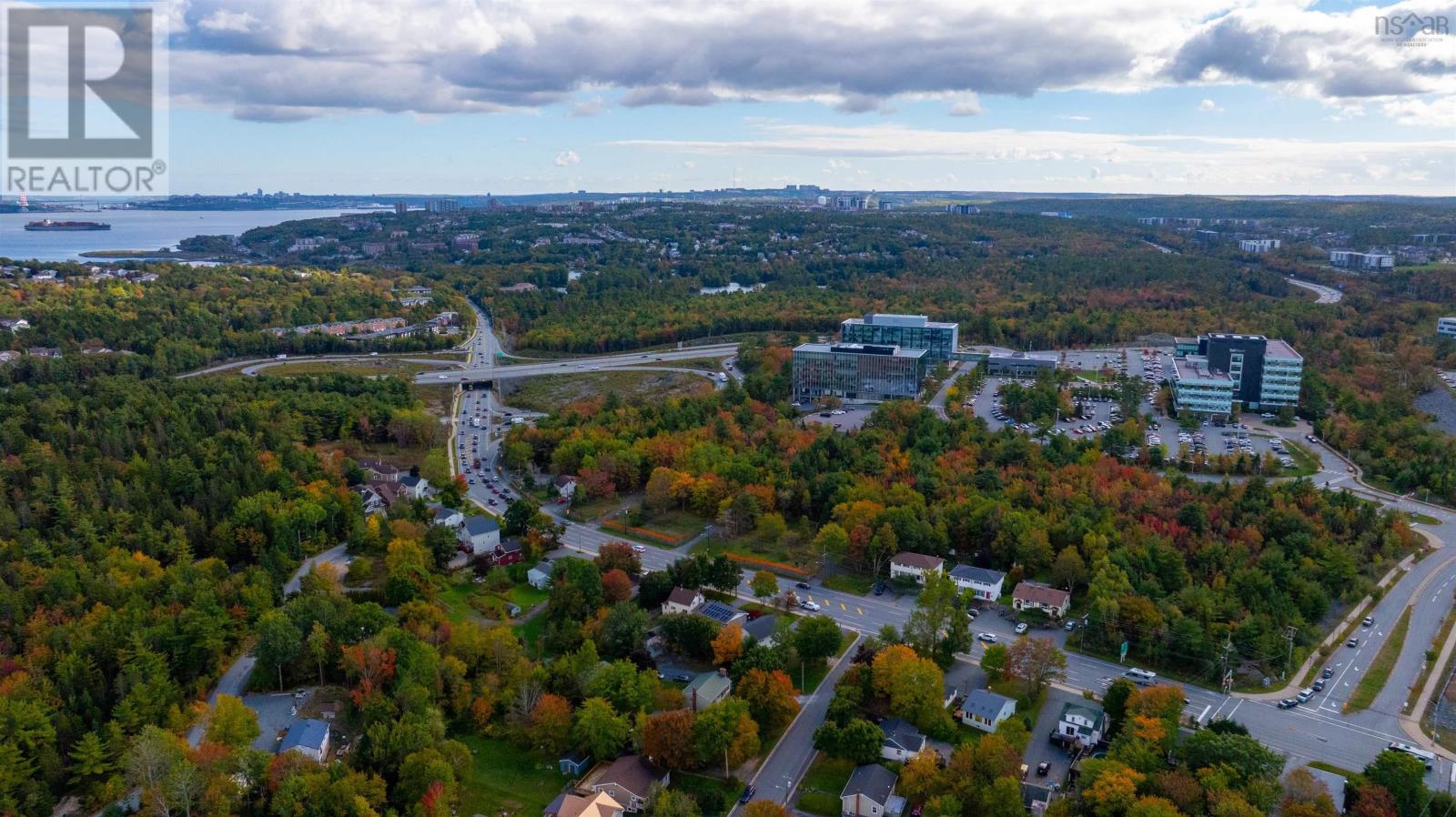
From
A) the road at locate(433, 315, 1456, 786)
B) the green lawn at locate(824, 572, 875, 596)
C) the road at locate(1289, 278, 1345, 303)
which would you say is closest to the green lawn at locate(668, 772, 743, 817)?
the road at locate(433, 315, 1456, 786)

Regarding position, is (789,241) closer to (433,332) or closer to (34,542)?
(433,332)

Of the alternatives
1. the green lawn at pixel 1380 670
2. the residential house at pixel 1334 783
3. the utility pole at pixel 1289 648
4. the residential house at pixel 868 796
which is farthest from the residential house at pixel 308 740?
the green lawn at pixel 1380 670

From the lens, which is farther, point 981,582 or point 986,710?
point 981,582

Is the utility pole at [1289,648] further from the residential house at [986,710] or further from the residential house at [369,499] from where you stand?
the residential house at [369,499]

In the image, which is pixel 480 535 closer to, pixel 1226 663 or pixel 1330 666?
pixel 1226 663

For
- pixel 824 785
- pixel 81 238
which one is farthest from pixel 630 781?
pixel 81 238
